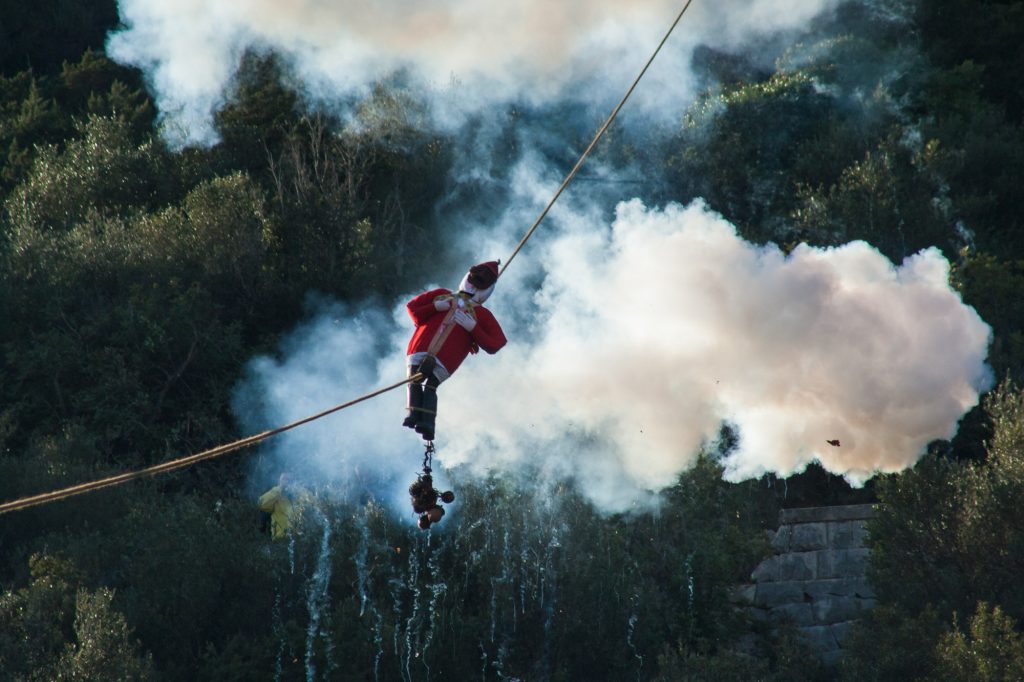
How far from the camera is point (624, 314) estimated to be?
25.8 metres

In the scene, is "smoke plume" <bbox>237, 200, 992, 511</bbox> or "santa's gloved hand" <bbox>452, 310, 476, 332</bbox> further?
"smoke plume" <bbox>237, 200, 992, 511</bbox>

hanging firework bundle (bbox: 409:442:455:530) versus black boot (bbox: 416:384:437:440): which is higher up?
black boot (bbox: 416:384:437:440)

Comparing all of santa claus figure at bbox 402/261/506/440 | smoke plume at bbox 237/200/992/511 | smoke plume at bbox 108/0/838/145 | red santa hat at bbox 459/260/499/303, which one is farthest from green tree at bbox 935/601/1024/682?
smoke plume at bbox 108/0/838/145

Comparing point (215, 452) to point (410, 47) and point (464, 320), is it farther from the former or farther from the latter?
point (410, 47)

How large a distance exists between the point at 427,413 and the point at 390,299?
14260 mm

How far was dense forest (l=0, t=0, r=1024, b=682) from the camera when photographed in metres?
25.5

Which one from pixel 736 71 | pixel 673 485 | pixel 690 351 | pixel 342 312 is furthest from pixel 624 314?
pixel 736 71

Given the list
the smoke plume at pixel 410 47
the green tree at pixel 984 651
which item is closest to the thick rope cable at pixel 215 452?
the green tree at pixel 984 651

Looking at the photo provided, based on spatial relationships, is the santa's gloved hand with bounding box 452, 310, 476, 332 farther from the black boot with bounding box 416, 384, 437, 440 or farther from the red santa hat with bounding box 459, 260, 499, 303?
the black boot with bounding box 416, 384, 437, 440

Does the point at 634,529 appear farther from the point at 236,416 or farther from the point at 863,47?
the point at 863,47

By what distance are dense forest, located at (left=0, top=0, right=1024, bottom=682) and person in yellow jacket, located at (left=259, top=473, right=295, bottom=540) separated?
0.28 m

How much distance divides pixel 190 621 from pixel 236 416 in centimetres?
590

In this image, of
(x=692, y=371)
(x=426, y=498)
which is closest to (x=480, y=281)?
(x=426, y=498)

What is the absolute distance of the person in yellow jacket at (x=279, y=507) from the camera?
2716 cm
